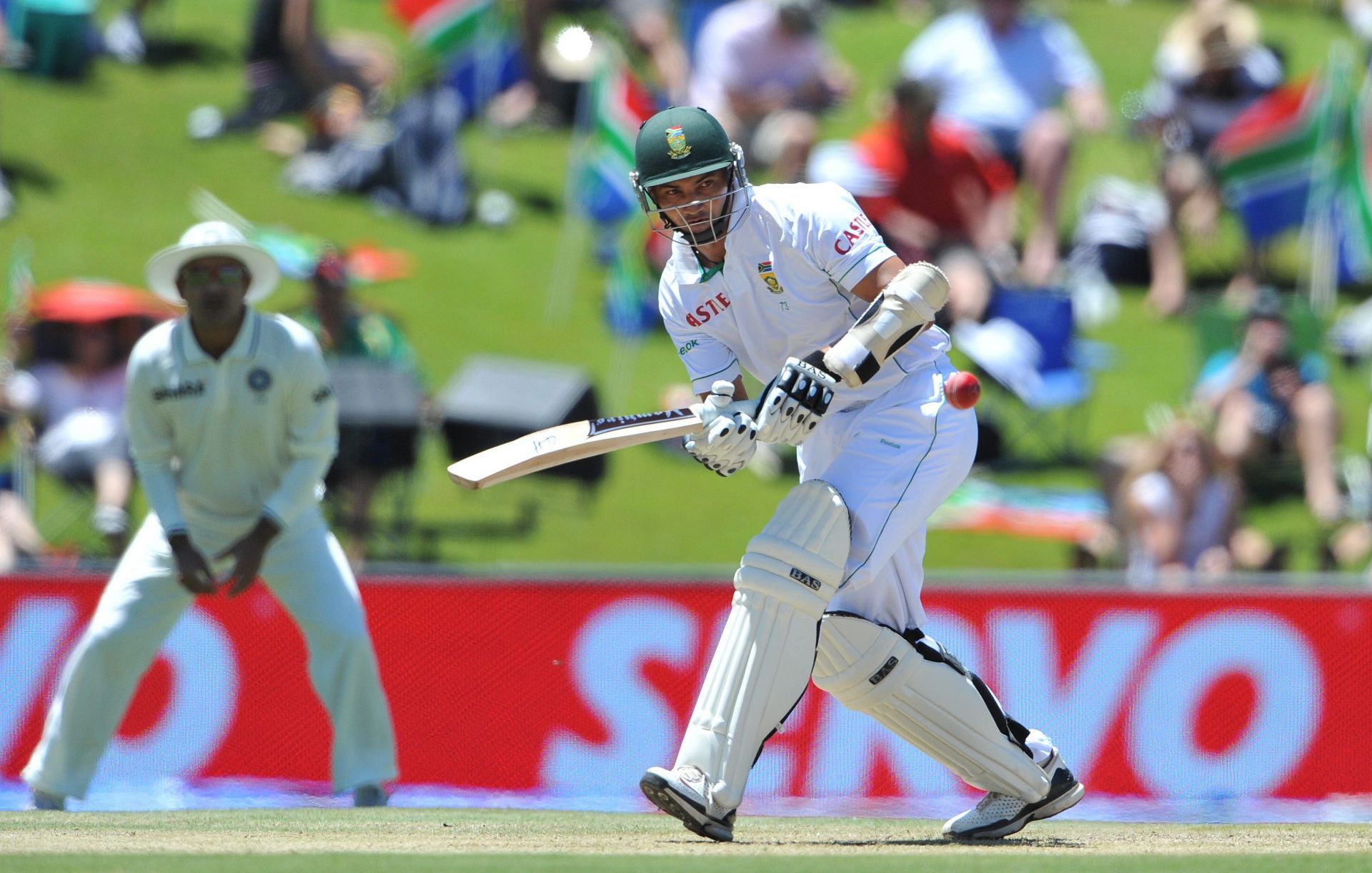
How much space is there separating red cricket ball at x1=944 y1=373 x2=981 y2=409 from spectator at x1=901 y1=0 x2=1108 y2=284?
6486mm

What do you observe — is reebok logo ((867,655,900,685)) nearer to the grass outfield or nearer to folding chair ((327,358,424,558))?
the grass outfield

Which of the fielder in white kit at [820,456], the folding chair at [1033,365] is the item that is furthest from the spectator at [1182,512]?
the fielder in white kit at [820,456]

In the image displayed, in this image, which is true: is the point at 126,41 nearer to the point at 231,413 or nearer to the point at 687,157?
the point at 231,413

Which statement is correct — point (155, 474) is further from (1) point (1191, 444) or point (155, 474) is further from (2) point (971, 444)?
(1) point (1191, 444)

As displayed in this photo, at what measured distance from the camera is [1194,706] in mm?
7266

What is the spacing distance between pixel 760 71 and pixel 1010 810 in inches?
279

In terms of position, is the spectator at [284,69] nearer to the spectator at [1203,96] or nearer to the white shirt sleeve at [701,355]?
the spectator at [1203,96]

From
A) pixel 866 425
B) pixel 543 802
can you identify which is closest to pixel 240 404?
pixel 543 802

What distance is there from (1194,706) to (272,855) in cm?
431

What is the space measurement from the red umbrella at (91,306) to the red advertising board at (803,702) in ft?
7.41

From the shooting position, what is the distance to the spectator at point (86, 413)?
868cm

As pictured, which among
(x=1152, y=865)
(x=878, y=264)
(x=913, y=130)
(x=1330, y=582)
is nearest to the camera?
(x=1152, y=865)

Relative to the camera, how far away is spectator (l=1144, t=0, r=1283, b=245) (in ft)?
37.4

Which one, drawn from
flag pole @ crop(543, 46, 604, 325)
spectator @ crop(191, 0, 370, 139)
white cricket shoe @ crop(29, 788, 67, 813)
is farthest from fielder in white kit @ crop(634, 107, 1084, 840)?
spectator @ crop(191, 0, 370, 139)
